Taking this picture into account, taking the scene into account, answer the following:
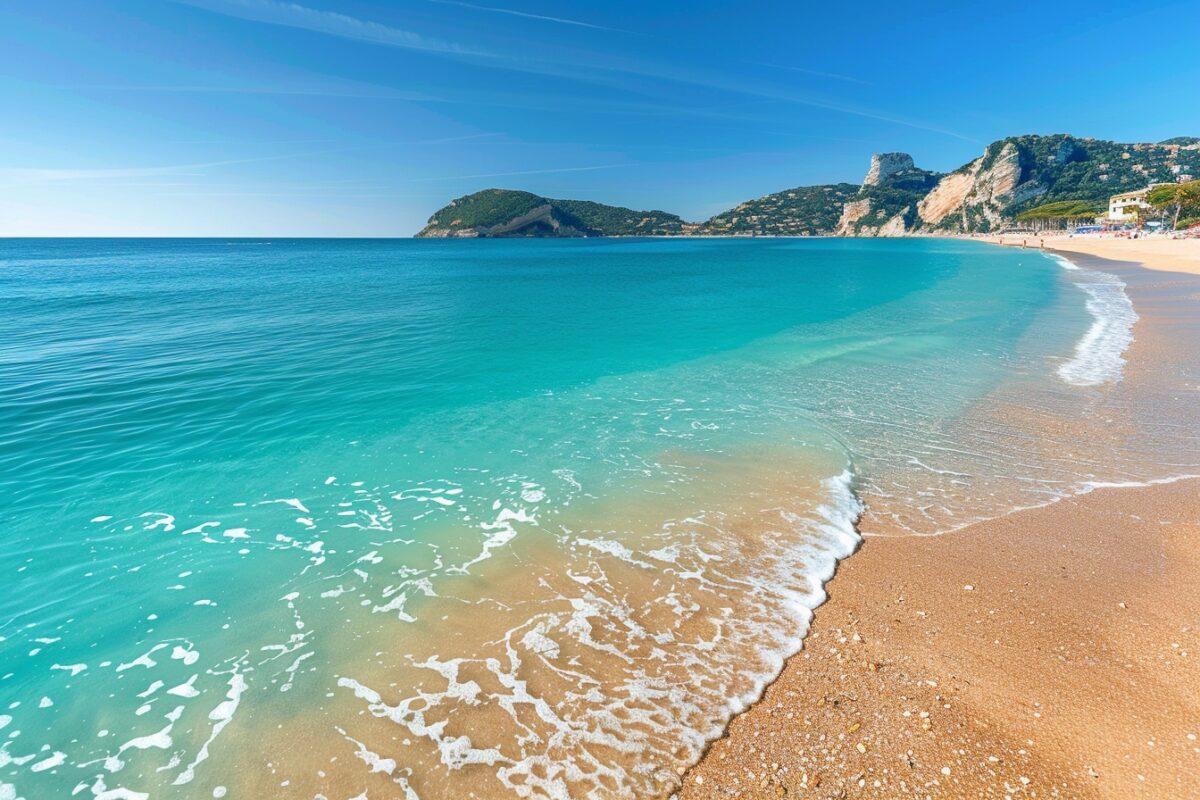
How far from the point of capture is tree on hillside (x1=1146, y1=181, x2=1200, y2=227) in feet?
273

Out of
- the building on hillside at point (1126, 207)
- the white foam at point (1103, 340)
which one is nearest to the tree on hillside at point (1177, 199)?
the building on hillside at point (1126, 207)

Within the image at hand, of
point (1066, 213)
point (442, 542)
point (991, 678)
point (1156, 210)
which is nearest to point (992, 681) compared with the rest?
point (991, 678)

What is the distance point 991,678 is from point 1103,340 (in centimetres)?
2388

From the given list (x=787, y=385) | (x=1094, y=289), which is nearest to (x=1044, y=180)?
(x=1094, y=289)

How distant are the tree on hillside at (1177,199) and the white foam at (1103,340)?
251ft

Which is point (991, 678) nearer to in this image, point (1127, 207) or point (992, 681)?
point (992, 681)

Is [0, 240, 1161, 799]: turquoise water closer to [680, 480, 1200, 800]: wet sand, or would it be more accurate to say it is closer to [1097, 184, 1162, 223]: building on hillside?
[680, 480, 1200, 800]: wet sand

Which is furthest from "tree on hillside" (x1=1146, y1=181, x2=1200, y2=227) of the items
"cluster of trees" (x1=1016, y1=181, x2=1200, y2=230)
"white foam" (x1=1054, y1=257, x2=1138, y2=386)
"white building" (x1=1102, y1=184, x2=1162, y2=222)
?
"white foam" (x1=1054, y1=257, x2=1138, y2=386)

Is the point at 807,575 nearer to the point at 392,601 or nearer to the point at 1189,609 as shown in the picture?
the point at 1189,609

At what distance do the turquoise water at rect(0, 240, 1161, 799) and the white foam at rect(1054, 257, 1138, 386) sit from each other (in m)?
0.27

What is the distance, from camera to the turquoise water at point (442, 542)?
5.07m

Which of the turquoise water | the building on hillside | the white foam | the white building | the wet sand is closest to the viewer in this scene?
the wet sand

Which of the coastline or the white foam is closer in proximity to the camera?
the coastline

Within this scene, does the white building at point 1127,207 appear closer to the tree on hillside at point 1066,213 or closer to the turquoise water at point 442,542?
the tree on hillside at point 1066,213
